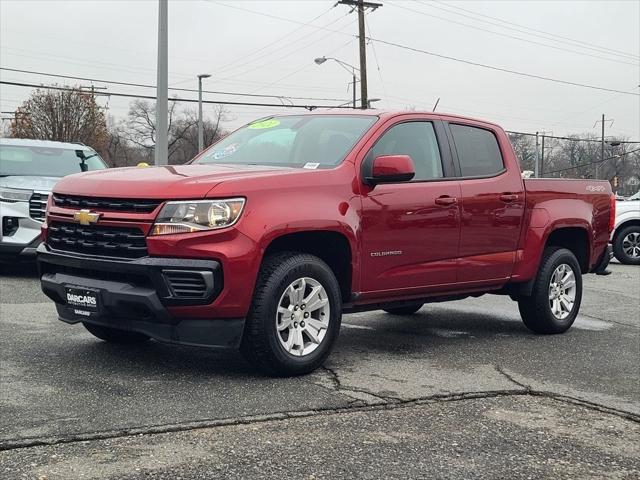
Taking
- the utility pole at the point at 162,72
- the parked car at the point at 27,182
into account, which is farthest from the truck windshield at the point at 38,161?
the utility pole at the point at 162,72

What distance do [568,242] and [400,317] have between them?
1798 mm

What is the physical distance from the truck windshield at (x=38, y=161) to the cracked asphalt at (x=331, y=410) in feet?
14.9

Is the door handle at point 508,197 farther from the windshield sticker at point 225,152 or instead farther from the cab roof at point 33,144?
the cab roof at point 33,144

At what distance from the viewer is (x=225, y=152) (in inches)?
256

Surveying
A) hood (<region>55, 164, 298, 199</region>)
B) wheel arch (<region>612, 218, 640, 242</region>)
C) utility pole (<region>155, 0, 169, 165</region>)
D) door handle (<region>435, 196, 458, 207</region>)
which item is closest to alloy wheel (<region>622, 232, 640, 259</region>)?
wheel arch (<region>612, 218, 640, 242</region>)

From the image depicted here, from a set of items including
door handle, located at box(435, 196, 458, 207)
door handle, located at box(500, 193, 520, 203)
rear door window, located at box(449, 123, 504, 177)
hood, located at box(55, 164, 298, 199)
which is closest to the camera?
hood, located at box(55, 164, 298, 199)

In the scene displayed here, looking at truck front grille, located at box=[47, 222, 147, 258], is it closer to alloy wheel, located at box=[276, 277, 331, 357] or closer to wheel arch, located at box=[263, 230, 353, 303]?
wheel arch, located at box=[263, 230, 353, 303]

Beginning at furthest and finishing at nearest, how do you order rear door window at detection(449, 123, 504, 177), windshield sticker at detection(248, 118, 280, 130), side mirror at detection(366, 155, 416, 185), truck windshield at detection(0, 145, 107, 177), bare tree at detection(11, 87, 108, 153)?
Answer: bare tree at detection(11, 87, 108, 153) < truck windshield at detection(0, 145, 107, 177) < rear door window at detection(449, 123, 504, 177) < windshield sticker at detection(248, 118, 280, 130) < side mirror at detection(366, 155, 416, 185)

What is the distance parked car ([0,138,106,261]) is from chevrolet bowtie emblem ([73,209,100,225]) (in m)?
5.23

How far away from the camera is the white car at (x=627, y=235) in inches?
648

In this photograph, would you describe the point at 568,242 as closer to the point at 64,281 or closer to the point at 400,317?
the point at 400,317

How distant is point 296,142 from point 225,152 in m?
→ 0.66

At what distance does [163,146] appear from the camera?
1709cm

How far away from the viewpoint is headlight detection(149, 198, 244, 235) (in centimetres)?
488
